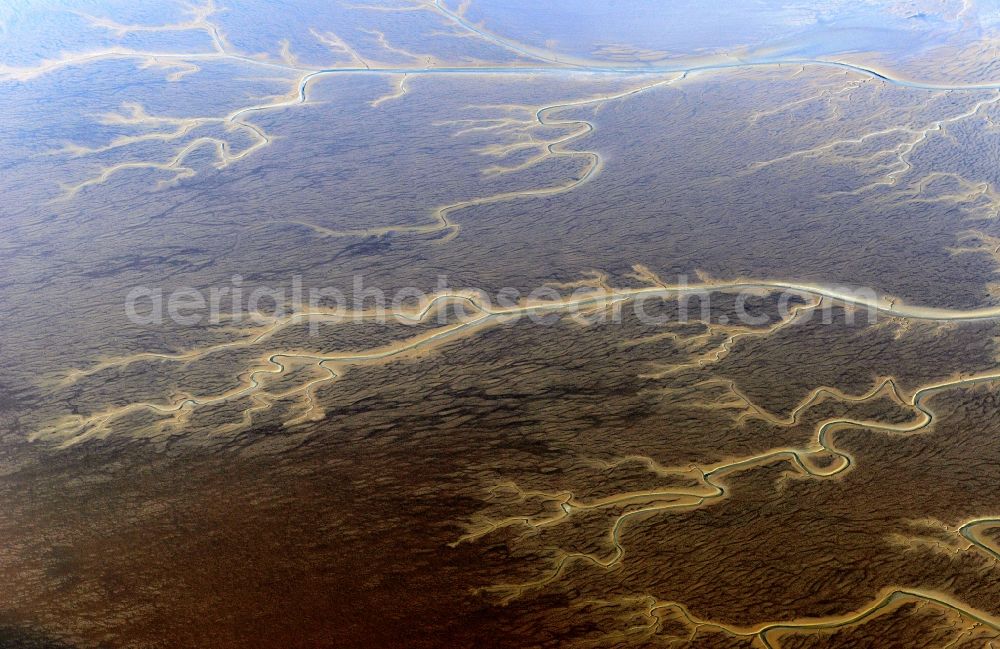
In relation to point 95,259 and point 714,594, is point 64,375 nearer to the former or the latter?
point 95,259

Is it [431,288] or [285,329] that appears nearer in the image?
[285,329]

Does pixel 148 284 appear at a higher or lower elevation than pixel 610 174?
lower

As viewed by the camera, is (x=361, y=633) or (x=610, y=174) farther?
(x=610, y=174)

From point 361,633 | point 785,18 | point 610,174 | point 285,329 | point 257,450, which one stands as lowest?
point 361,633

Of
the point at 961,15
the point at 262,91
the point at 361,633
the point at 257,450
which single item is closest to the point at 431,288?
the point at 257,450

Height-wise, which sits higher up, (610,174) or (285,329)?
(610,174)

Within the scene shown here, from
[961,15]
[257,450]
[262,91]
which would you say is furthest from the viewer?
[961,15]

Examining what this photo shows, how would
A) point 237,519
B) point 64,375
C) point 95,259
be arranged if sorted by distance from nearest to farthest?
point 237,519 → point 64,375 → point 95,259

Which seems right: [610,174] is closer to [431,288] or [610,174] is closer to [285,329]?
[431,288]

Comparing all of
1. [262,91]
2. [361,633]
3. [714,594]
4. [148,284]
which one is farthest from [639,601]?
[262,91]
